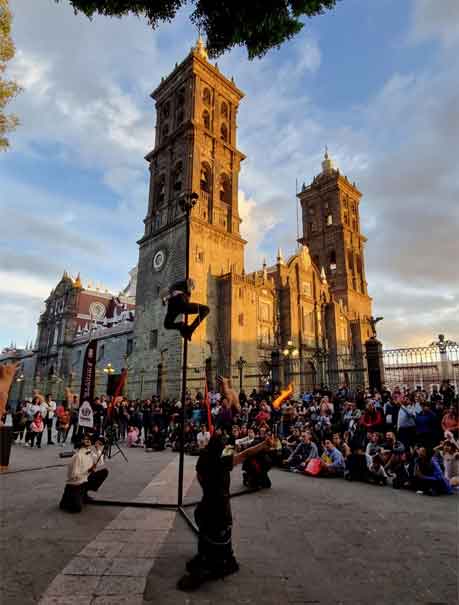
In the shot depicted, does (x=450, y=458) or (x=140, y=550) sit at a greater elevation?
(x=450, y=458)

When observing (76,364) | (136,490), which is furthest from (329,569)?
(76,364)

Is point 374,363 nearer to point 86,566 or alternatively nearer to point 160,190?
point 86,566

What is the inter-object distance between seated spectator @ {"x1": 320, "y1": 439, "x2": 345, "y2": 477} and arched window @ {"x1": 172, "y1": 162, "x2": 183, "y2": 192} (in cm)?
2740

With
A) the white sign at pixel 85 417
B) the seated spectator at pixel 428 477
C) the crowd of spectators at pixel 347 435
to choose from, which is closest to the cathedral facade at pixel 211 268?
the crowd of spectators at pixel 347 435

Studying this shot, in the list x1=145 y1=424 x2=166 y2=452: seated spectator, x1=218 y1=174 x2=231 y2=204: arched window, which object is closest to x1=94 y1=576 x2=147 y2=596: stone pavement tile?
x1=145 y1=424 x2=166 y2=452: seated spectator

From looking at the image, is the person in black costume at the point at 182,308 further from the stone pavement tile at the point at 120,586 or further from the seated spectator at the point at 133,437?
the seated spectator at the point at 133,437

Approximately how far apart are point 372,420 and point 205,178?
88.7 feet

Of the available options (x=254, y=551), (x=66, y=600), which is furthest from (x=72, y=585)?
(x=254, y=551)

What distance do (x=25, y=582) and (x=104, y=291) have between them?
193ft

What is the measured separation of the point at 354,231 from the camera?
5556 cm

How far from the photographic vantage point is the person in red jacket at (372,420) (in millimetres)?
11016

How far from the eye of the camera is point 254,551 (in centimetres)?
434

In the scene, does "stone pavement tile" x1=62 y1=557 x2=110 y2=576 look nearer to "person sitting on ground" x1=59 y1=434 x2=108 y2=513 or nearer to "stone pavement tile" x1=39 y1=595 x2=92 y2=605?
"stone pavement tile" x1=39 y1=595 x2=92 y2=605

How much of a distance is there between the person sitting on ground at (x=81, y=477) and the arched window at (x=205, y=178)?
2835 centimetres
